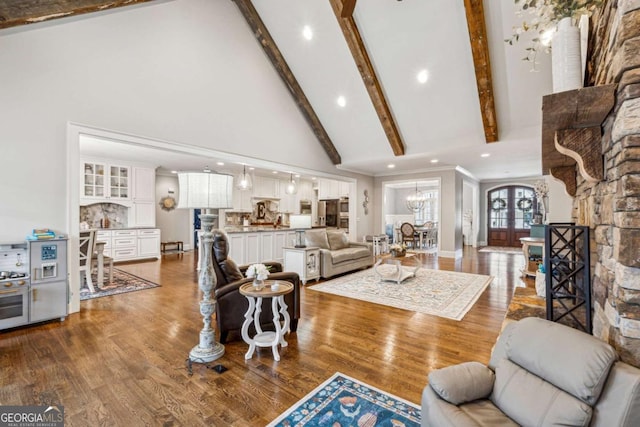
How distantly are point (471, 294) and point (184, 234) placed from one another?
875 centimetres

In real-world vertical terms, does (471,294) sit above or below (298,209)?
below

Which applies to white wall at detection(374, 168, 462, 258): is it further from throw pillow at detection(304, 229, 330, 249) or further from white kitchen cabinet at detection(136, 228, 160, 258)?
white kitchen cabinet at detection(136, 228, 160, 258)

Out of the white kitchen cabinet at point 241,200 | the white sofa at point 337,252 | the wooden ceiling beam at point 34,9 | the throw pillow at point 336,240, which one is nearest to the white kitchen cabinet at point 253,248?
the white sofa at point 337,252

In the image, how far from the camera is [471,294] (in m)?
4.41

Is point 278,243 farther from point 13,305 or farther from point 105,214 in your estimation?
point 105,214

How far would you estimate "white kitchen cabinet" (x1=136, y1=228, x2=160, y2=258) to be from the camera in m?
7.48

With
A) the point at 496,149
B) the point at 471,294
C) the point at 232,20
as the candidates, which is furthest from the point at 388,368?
the point at 232,20

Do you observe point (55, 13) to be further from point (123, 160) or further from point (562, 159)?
point (123, 160)

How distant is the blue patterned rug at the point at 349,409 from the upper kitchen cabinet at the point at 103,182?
7.64 m

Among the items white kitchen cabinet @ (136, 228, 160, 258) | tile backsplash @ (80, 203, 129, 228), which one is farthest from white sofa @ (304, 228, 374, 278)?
tile backsplash @ (80, 203, 129, 228)

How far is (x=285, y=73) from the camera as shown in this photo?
20.1ft

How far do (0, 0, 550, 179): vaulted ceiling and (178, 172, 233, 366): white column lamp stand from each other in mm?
2176

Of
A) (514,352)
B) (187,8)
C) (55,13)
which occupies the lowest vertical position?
(514,352)

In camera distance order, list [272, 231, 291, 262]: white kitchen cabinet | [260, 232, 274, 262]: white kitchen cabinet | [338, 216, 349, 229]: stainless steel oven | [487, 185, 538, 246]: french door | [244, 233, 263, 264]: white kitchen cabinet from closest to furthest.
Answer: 1. [244, 233, 263, 264]: white kitchen cabinet
2. [260, 232, 274, 262]: white kitchen cabinet
3. [272, 231, 291, 262]: white kitchen cabinet
4. [338, 216, 349, 229]: stainless steel oven
5. [487, 185, 538, 246]: french door
